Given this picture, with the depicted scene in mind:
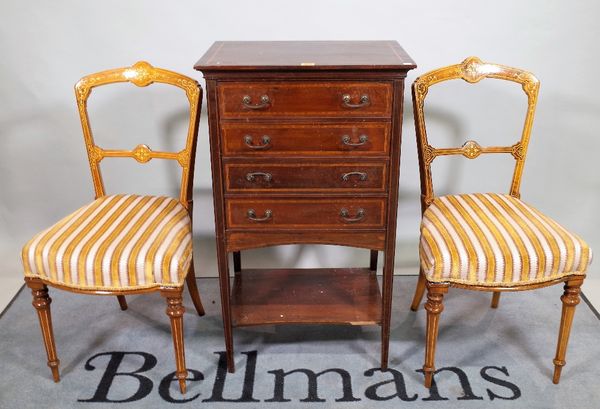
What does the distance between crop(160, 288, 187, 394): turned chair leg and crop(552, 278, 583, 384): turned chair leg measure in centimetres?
131

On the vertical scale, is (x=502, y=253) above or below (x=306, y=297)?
above

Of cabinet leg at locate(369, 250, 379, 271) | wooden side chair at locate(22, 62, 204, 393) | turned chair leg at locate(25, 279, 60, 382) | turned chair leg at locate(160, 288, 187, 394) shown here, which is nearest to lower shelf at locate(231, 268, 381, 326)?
cabinet leg at locate(369, 250, 379, 271)

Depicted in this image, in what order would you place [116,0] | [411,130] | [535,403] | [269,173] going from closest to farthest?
[269,173] < [535,403] < [116,0] < [411,130]

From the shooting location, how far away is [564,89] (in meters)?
2.68

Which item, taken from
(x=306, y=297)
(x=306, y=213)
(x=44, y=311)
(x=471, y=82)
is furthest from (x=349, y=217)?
(x=44, y=311)

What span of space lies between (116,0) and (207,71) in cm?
89

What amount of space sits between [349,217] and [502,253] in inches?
20.2

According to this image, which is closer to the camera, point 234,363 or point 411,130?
point 234,363

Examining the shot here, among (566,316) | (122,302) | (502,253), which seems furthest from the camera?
(122,302)

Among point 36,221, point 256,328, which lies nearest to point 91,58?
point 36,221

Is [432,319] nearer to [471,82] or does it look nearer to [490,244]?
[490,244]

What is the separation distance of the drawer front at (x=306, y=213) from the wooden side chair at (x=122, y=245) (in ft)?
0.84

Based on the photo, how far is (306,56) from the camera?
6.64 ft

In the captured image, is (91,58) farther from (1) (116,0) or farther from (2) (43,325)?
(2) (43,325)
